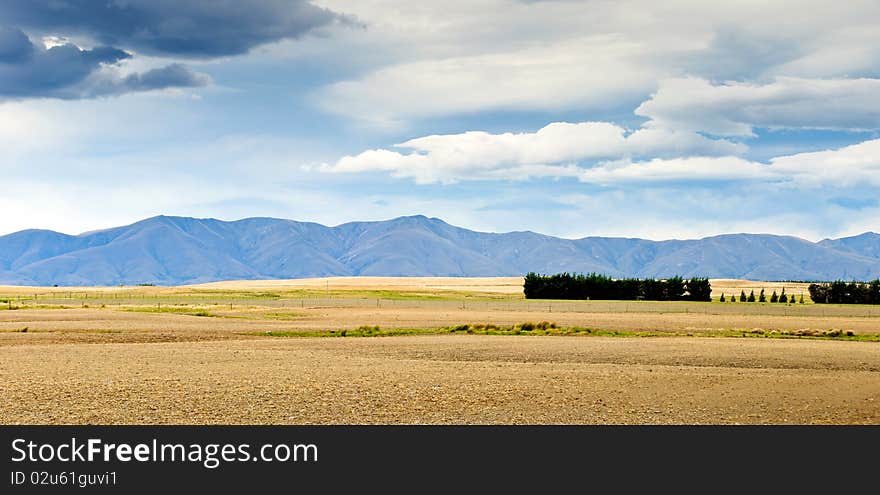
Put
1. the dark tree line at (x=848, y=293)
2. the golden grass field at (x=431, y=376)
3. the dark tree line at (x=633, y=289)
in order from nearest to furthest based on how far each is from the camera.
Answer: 1. the golden grass field at (x=431, y=376)
2. the dark tree line at (x=848, y=293)
3. the dark tree line at (x=633, y=289)

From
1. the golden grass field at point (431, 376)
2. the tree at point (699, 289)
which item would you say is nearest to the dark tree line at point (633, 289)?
the tree at point (699, 289)

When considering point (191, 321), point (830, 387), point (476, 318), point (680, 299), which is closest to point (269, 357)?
point (830, 387)

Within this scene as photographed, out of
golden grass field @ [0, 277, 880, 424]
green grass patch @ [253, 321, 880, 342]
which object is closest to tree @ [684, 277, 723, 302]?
green grass patch @ [253, 321, 880, 342]

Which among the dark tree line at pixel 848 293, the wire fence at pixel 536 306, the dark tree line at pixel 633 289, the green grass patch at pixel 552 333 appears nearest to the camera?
the green grass patch at pixel 552 333

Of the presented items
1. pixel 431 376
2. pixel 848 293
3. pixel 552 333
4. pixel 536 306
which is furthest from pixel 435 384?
pixel 848 293

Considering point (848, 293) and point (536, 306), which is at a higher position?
point (848, 293)

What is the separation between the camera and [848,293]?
12825 centimetres

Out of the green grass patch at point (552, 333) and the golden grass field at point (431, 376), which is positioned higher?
the golden grass field at point (431, 376)

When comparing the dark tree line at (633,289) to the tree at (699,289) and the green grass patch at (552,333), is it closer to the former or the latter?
the tree at (699,289)

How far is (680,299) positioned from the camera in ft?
438

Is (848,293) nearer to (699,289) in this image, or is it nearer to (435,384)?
(699,289)

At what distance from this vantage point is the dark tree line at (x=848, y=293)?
126519mm

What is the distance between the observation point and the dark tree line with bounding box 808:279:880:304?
4981 inches
